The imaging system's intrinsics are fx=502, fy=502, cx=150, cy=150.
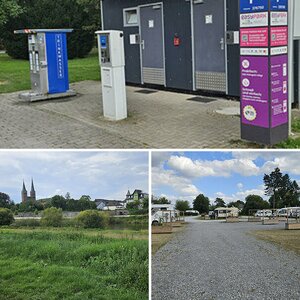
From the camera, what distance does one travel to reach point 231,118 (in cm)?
879

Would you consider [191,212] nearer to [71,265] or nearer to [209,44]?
[71,265]

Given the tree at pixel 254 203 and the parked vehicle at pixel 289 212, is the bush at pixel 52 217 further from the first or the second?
the parked vehicle at pixel 289 212

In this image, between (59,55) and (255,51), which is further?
(59,55)

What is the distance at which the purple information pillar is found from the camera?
246 inches

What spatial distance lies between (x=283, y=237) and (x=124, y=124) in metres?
5.52

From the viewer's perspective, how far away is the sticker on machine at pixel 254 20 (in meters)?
6.20

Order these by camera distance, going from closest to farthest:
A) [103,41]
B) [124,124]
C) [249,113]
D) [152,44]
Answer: [249,113]
[103,41]
[124,124]
[152,44]

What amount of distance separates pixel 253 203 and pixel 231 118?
5.49 m

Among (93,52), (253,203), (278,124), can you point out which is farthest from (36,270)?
(93,52)

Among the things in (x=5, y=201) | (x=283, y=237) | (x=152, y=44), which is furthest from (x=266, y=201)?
(x=152, y=44)

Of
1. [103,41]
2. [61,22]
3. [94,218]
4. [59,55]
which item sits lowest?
[94,218]

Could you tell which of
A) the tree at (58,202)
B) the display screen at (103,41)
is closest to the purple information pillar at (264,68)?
the display screen at (103,41)

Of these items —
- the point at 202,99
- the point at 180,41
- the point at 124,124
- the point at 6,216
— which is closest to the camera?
the point at 6,216

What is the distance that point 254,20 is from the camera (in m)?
6.31
